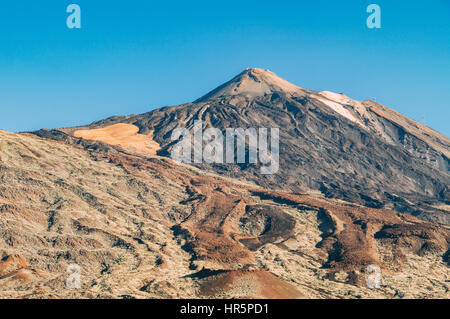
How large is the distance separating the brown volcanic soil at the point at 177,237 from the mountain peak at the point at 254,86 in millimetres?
86371

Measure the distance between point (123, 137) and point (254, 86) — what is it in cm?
6332

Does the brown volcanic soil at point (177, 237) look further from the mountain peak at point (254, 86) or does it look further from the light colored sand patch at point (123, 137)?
the mountain peak at point (254, 86)

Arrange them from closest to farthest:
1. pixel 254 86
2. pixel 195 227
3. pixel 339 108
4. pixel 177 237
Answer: pixel 177 237, pixel 195 227, pixel 339 108, pixel 254 86

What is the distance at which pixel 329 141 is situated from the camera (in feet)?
525

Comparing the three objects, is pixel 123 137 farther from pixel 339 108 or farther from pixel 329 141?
pixel 339 108

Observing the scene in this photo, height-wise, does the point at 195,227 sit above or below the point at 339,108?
below

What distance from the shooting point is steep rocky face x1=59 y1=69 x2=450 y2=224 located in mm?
127375

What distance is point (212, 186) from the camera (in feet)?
330

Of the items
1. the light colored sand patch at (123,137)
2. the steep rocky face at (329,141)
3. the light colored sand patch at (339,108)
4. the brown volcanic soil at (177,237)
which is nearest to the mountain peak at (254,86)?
the steep rocky face at (329,141)

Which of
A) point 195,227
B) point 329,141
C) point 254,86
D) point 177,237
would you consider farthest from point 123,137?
point 177,237

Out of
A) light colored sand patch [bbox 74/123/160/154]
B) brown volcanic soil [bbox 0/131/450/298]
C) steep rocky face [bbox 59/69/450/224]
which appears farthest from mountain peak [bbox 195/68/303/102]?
brown volcanic soil [bbox 0/131/450/298]

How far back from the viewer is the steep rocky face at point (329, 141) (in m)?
127
